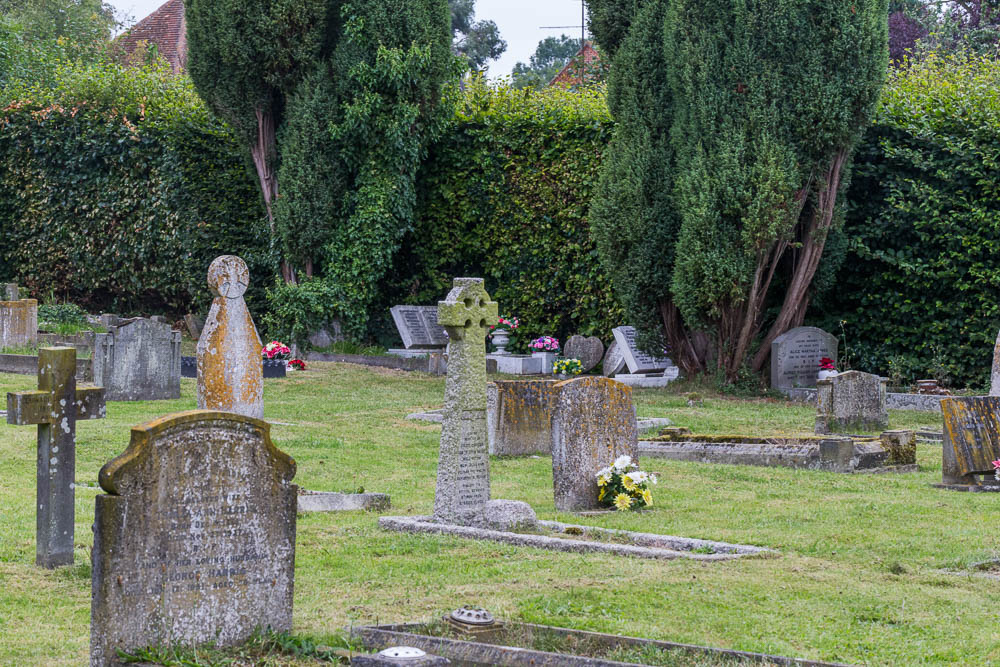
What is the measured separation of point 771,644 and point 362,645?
5.94ft

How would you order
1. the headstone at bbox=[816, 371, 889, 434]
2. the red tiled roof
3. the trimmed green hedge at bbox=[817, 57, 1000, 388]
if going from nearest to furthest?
the headstone at bbox=[816, 371, 889, 434] < the trimmed green hedge at bbox=[817, 57, 1000, 388] < the red tiled roof

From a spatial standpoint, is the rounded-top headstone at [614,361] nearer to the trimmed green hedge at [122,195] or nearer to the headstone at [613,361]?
the headstone at [613,361]

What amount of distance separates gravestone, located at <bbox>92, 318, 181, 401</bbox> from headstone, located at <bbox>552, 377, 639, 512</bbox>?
274 inches

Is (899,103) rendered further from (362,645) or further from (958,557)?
(362,645)

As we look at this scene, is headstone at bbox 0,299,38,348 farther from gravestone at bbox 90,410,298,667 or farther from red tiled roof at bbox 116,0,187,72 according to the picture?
red tiled roof at bbox 116,0,187,72

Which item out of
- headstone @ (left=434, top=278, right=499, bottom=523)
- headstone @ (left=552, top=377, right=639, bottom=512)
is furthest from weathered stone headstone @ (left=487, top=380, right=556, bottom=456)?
headstone @ (left=434, top=278, right=499, bottom=523)

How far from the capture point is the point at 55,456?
→ 730cm

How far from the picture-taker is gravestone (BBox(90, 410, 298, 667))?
5.30 m

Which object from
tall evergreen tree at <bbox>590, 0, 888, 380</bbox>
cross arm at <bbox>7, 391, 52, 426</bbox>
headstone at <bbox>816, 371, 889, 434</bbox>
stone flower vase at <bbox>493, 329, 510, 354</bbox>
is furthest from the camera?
stone flower vase at <bbox>493, 329, 510, 354</bbox>

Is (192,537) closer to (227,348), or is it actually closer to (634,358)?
(227,348)

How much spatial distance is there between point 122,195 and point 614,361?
10.8 meters

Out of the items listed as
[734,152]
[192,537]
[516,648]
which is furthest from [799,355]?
[192,537]

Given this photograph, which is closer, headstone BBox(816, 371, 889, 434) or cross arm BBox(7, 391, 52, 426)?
cross arm BBox(7, 391, 52, 426)

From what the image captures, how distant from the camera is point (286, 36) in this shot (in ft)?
68.7
